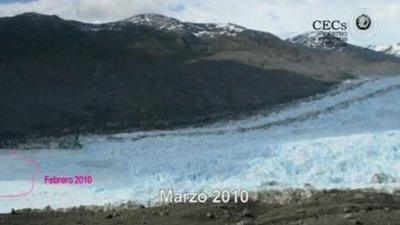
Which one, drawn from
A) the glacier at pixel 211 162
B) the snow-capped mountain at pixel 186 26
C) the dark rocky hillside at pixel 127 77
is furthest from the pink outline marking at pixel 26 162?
the snow-capped mountain at pixel 186 26

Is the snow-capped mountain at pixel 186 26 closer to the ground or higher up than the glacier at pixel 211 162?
higher up

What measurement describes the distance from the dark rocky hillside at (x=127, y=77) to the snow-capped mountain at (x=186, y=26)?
4.71m

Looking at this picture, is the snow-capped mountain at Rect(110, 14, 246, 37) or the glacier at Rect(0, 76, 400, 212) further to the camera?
the snow-capped mountain at Rect(110, 14, 246, 37)

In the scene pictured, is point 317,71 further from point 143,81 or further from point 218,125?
point 218,125

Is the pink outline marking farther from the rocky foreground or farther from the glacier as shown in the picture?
the rocky foreground

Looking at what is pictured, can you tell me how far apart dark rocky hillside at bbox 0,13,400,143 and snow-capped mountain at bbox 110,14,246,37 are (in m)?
4.71

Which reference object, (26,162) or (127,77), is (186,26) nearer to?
(127,77)

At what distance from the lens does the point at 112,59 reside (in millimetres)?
40688

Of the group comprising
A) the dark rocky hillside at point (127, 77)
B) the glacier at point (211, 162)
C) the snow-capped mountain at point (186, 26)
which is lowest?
the glacier at point (211, 162)

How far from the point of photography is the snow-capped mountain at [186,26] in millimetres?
58531

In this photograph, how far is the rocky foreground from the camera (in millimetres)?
8367

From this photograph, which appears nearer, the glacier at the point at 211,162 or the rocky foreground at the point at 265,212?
the rocky foreground at the point at 265,212

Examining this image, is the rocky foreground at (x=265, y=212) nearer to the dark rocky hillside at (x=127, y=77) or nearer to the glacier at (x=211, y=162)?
the glacier at (x=211, y=162)

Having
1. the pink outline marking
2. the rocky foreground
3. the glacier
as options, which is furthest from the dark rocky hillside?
the rocky foreground
